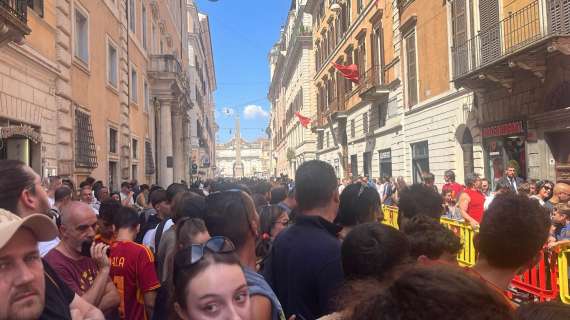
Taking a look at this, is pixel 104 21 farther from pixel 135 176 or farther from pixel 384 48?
pixel 384 48

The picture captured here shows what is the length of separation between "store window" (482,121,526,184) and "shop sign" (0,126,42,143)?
11.5 m

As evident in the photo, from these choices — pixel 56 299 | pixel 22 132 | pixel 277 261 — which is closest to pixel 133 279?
pixel 277 261

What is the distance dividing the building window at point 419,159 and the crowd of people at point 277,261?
1522 centimetres

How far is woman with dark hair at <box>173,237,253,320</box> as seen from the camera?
74.6 inches

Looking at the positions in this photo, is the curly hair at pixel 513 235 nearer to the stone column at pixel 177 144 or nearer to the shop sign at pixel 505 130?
the shop sign at pixel 505 130

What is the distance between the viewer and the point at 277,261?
3033 mm

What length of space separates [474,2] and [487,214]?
14165 mm

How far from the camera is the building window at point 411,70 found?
1991 cm

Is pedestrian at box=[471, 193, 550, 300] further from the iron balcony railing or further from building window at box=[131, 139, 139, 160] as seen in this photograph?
building window at box=[131, 139, 139, 160]

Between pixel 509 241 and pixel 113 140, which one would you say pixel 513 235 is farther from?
pixel 113 140

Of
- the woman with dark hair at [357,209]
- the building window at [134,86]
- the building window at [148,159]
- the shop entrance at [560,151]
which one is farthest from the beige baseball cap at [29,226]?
the building window at [148,159]

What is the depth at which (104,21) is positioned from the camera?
53.0ft

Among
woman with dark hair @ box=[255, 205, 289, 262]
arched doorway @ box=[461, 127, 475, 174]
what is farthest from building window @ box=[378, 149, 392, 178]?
woman with dark hair @ box=[255, 205, 289, 262]

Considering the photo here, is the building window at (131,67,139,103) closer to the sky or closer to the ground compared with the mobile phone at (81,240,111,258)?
closer to the sky
